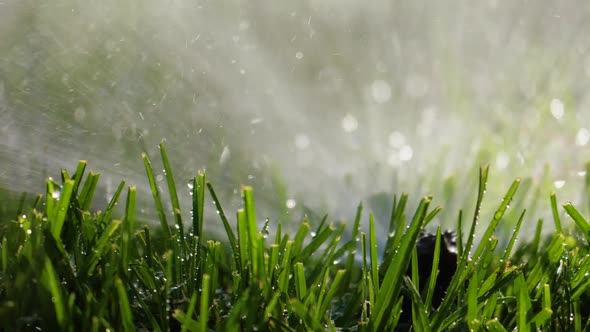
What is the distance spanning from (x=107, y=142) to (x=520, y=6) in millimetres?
1854

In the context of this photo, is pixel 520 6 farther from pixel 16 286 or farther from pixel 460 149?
pixel 16 286

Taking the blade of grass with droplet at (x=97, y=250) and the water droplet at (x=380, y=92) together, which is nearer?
the blade of grass with droplet at (x=97, y=250)

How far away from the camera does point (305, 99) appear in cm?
220

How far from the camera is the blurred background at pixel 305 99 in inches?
69.2

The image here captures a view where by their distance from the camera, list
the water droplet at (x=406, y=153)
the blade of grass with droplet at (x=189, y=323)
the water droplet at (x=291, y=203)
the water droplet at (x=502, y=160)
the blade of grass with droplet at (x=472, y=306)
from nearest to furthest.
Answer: the blade of grass with droplet at (x=189, y=323) < the blade of grass with droplet at (x=472, y=306) < the water droplet at (x=291, y=203) < the water droplet at (x=406, y=153) < the water droplet at (x=502, y=160)

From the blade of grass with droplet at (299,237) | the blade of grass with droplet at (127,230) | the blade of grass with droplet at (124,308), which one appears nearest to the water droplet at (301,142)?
the blade of grass with droplet at (299,237)

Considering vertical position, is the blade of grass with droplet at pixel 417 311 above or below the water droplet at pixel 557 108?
below

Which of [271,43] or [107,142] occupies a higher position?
[271,43]

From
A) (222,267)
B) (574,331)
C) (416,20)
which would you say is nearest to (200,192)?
(222,267)

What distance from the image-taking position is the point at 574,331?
0.87m

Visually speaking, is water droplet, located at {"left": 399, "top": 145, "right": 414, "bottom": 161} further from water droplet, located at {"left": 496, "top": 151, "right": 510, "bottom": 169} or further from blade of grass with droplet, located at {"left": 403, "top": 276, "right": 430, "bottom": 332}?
blade of grass with droplet, located at {"left": 403, "top": 276, "right": 430, "bottom": 332}

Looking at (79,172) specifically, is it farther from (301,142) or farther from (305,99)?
(305,99)

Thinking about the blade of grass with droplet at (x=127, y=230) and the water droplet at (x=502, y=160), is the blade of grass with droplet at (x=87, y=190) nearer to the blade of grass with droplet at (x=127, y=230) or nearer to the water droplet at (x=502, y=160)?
the blade of grass with droplet at (x=127, y=230)

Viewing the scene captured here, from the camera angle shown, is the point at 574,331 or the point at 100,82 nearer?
the point at 574,331
